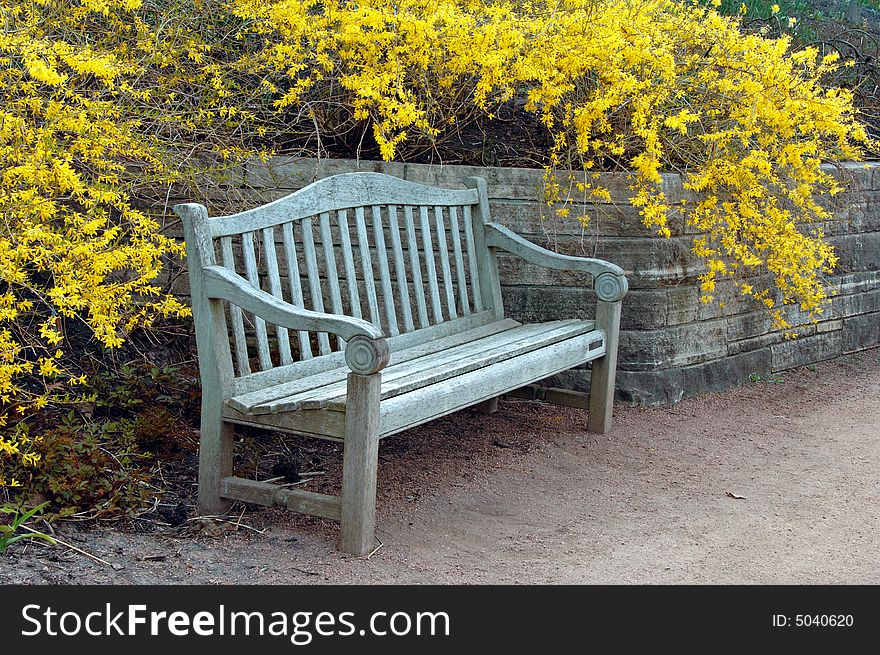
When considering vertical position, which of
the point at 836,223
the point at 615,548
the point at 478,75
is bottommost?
the point at 615,548

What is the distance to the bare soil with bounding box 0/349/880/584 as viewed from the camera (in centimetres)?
297

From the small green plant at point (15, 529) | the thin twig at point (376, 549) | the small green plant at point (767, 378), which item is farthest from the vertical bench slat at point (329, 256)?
the small green plant at point (767, 378)

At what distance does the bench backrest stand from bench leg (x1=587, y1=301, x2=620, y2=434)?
0.48 m

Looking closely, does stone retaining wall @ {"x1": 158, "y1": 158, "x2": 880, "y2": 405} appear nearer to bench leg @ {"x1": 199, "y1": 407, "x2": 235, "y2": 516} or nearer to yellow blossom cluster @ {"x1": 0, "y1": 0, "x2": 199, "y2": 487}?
yellow blossom cluster @ {"x1": 0, "y1": 0, "x2": 199, "y2": 487}

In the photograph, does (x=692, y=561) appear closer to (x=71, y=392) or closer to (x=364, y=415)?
(x=364, y=415)

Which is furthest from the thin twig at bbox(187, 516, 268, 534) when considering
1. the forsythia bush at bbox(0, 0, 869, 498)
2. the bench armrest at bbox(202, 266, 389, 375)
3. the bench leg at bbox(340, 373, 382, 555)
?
the forsythia bush at bbox(0, 0, 869, 498)

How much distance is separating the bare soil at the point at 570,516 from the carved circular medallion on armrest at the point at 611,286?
0.63 m

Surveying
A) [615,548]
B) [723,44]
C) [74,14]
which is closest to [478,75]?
[723,44]

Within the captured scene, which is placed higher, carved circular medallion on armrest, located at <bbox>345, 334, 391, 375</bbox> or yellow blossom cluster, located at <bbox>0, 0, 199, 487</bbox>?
yellow blossom cluster, located at <bbox>0, 0, 199, 487</bbox>

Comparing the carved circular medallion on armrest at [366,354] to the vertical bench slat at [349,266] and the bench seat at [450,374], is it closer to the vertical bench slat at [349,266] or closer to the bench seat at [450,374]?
the bench seat at [450,374]

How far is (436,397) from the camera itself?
3.25 meters

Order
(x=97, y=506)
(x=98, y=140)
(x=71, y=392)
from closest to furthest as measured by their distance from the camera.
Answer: (x=97, y=506) → (x=98, y=140) → (x=71, y=392)

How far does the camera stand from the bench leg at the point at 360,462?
2.93m

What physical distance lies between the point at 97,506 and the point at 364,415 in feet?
3.18
